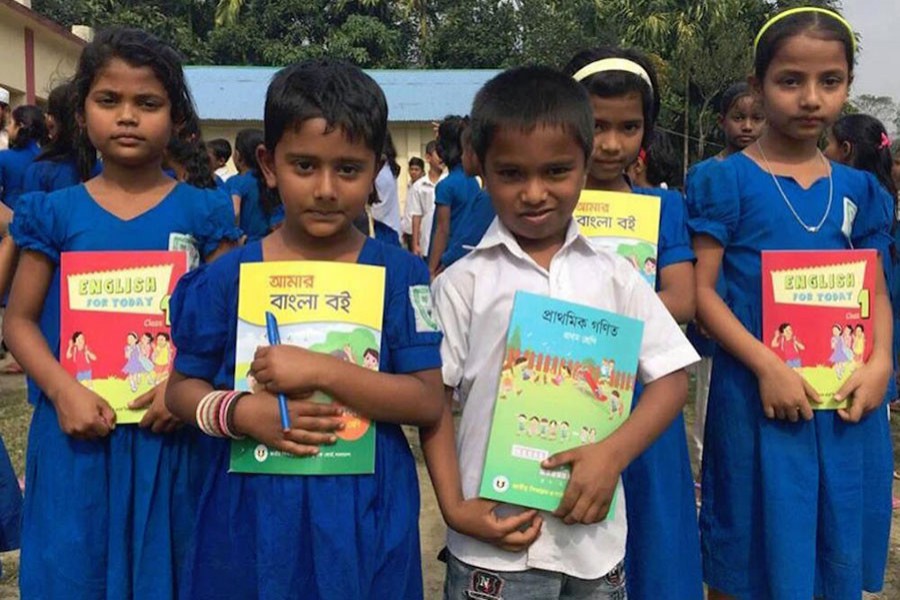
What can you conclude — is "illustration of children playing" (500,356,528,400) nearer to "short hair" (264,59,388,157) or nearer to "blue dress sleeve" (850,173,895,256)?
"short hair" (264,59,388,157)

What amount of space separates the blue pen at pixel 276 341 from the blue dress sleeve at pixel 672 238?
937 millimetres

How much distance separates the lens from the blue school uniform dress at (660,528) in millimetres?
1845

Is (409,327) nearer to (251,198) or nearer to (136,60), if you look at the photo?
(136,60)

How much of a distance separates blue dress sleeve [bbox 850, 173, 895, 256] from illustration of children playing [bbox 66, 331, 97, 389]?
170 centimetres

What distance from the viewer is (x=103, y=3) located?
26.0m

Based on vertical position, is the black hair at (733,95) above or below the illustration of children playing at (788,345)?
above

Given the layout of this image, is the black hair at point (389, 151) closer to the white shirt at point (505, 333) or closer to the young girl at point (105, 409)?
the white shirt at point (505, 333)

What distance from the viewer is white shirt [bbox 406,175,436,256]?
7.77 metres

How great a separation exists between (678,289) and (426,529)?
5.82 ft

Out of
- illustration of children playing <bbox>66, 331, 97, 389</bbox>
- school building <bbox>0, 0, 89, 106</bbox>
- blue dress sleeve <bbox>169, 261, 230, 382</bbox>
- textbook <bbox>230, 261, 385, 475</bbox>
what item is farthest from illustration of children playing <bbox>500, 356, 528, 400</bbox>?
school building <bbox>0, 0, 89, 106</bbox>

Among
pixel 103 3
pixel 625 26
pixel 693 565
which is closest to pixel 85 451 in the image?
pixel 693 565

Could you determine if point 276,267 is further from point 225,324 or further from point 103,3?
point 103,3

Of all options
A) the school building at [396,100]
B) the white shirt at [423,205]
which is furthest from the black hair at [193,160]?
the school building at [396,100]

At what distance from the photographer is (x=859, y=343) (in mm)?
1983
